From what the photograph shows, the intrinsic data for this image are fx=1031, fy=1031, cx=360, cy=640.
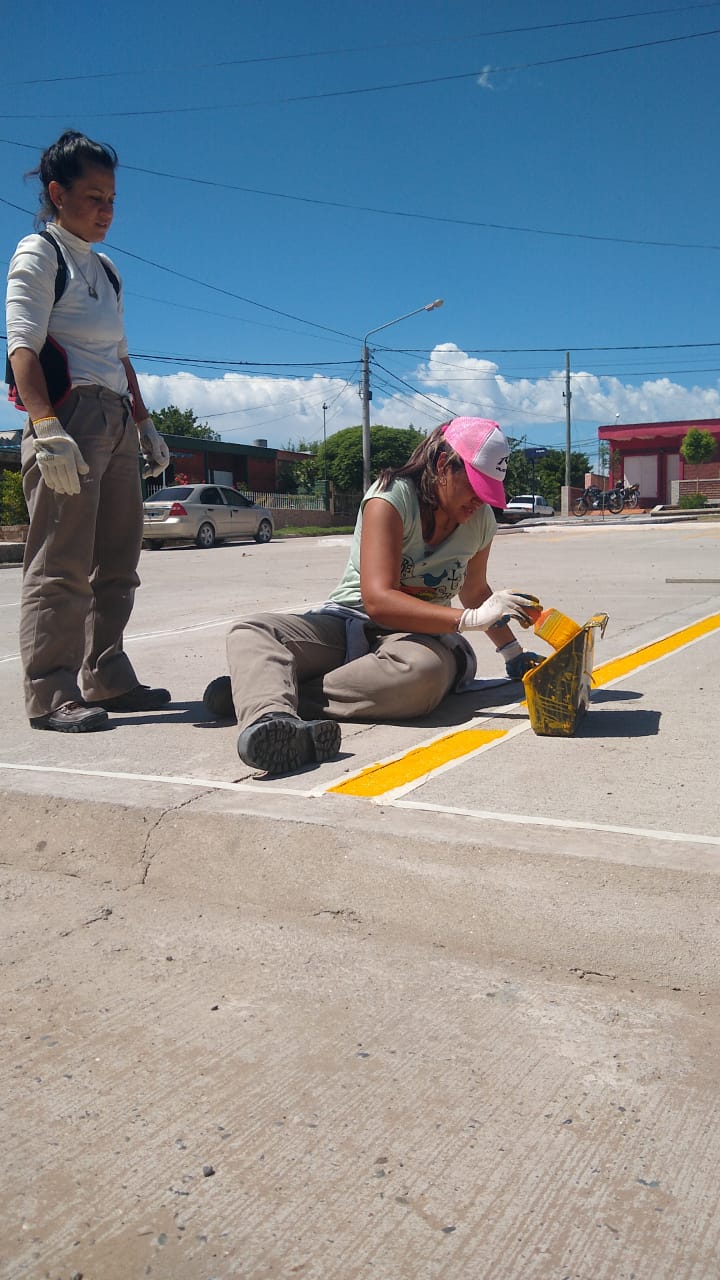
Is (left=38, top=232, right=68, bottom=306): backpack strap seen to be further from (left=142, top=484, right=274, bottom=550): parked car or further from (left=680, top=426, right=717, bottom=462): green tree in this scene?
(left=680, top=426, right=717, bottom=462): green tree

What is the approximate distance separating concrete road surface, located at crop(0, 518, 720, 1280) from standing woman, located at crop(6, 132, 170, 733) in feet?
1.50

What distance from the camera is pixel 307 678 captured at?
12.2 ft

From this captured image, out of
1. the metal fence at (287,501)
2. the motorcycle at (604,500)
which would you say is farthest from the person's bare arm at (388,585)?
the motorcycle at (604,500)

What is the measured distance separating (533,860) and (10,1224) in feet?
3.99

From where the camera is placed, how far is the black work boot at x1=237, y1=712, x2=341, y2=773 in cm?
285

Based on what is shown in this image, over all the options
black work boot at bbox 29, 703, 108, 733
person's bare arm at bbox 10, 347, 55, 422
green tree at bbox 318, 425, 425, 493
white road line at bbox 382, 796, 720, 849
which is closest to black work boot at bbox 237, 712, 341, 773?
white road line at bbox 382, 796, 720, 849

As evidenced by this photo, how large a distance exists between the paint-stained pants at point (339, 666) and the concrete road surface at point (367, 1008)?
0.14 metres

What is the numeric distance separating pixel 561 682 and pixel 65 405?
6.69 feet

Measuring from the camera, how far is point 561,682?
129 inches

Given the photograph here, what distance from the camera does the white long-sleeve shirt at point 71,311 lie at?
3576mm

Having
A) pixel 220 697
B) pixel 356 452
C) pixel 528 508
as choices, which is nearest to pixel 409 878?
pixel 220 697

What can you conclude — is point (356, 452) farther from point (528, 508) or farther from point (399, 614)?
point (399, 614)

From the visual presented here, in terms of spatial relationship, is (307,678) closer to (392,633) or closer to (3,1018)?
(392,633)

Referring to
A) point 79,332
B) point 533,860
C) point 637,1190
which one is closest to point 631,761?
point 533,860
